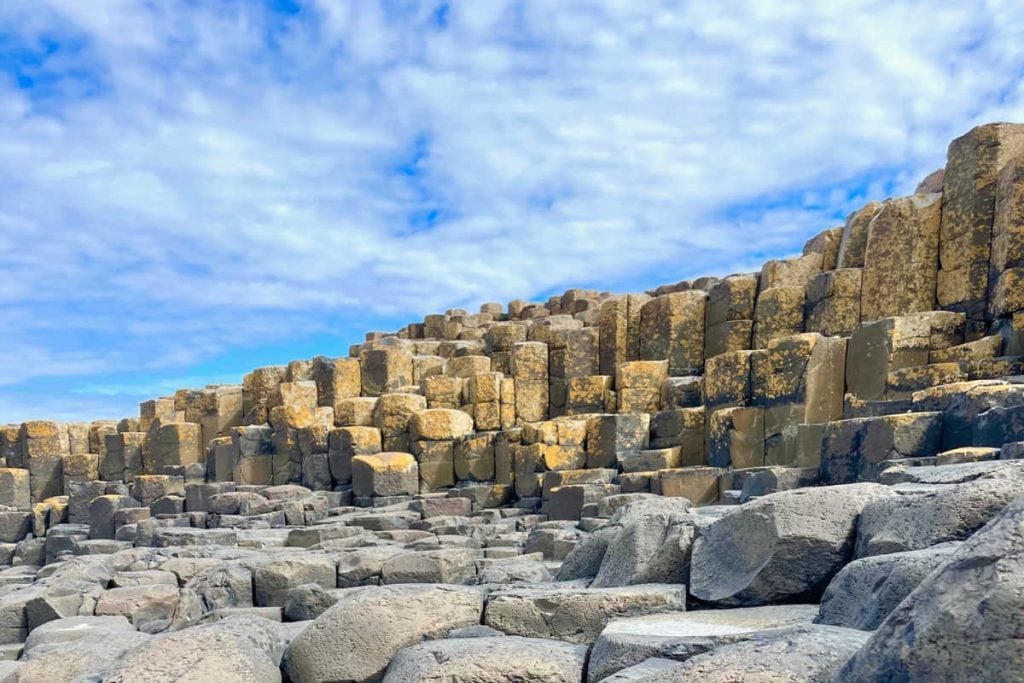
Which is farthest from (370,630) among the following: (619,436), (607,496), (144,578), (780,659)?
(619,436)

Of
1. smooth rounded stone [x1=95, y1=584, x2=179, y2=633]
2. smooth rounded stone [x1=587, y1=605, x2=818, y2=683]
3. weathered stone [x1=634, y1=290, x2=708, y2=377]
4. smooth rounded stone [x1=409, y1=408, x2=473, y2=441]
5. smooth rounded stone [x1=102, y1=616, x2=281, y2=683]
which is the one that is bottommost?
smooth rounded stone [x1=95, y1=584, x2=179, y2=633]

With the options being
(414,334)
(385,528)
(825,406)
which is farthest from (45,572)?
(414,334)

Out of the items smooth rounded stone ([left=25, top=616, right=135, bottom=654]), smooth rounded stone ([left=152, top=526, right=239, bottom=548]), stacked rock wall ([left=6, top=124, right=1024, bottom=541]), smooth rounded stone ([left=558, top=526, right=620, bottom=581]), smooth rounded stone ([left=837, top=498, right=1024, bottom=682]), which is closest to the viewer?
smooth rounded stone ([left=837, top=498, right=1024, bottom=682])

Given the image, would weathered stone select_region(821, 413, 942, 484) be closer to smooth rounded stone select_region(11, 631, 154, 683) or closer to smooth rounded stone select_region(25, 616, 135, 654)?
smooth rounded stone select_region(11, 631, 154, 683)

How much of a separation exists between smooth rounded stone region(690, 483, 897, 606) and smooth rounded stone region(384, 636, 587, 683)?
1124 millimetres

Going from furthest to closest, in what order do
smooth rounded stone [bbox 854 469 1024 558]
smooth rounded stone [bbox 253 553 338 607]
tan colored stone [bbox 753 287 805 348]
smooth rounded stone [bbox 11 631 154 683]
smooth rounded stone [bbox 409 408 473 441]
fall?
smooth rounded stone [bbox 409 408 473 441], tan colored stone [bbox 753 287 805 348], smooth rounded stone [bbox 253 553 338 607], smooth rounded stone [bbox 11 631 154 683], smooth rounded stone [bbox 854 469 1024 558]

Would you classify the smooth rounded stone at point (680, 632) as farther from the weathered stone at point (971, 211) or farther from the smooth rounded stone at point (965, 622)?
the weathered stone at point (971, 211)

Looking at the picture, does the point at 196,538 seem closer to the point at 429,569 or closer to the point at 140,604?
the point at 140,604

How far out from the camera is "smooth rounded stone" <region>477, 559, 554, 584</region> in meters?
8.62

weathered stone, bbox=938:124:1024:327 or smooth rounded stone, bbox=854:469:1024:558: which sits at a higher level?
weathered stone, bbox=938:124:1024:327

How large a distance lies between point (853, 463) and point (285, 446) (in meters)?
15.1

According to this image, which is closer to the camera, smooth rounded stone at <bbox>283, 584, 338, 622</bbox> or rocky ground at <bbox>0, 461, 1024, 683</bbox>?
rocky ground at <bbox>0, 461, 1024, 683</bbox>

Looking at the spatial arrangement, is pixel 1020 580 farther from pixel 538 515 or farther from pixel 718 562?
pixel 538 515

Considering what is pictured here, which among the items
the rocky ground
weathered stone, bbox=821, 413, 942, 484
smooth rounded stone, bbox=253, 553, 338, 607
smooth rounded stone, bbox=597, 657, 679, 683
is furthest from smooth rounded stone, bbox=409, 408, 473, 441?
smooth rounded stone, bbox=597, 657, 679, 683
